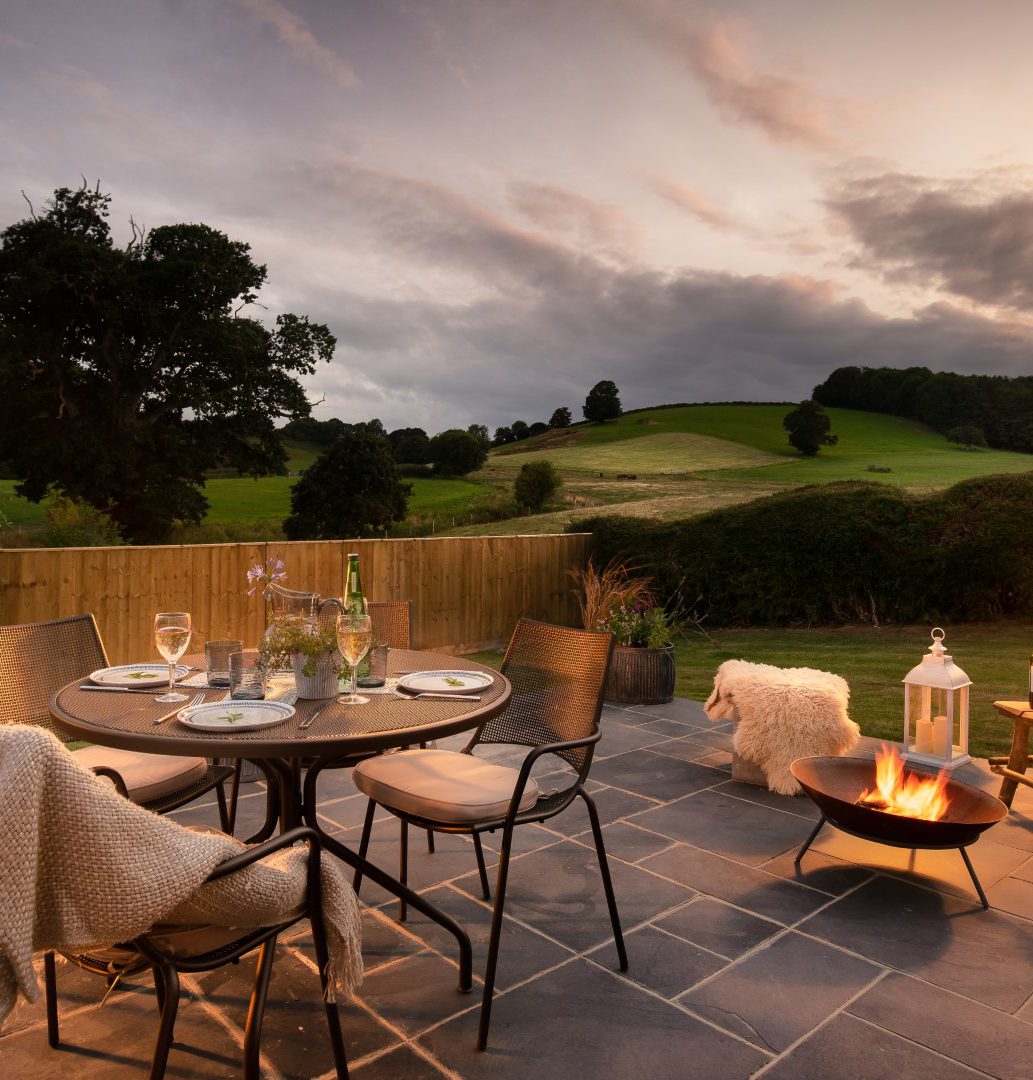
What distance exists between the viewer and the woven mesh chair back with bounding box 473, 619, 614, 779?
8.52ft

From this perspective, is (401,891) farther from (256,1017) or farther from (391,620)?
(391,620)

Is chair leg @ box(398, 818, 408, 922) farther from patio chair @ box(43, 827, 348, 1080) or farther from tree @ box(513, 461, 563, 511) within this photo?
tree @ box(513, 461, 563, 511)

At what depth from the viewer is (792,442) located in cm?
2658

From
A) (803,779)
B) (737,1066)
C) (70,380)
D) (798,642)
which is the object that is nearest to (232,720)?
(737,1066)

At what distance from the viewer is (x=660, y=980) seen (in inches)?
87.0

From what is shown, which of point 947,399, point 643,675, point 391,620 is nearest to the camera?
point 391,620

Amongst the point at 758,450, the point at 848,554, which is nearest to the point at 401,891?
the point at 848,554

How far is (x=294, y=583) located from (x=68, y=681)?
4401 mm

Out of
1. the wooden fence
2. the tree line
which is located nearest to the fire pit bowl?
the wooden fence

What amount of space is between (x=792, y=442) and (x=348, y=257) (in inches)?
705

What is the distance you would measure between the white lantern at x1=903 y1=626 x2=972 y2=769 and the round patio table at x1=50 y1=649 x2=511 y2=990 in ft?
6.81

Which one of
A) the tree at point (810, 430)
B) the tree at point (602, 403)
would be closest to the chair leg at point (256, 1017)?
the tree at point (810, 430)

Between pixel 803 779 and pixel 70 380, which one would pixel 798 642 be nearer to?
pixel 803 779

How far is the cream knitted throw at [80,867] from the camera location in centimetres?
114
